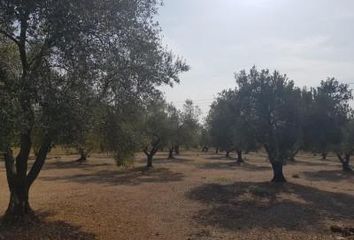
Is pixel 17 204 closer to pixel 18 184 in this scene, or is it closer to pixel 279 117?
pixel 18 184

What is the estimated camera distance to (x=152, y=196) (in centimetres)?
2792

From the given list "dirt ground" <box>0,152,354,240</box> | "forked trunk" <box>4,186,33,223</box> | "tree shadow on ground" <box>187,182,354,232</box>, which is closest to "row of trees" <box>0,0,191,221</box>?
"forked trunk" <box>4,186,33,223</box>

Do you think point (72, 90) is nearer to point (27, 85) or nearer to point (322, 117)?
point (27, 85)

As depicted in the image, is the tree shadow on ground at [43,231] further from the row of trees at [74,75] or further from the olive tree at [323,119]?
the olive tree at [323,119]

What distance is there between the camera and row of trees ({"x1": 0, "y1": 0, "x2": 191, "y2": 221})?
13.4m

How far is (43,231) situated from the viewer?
1694 cm

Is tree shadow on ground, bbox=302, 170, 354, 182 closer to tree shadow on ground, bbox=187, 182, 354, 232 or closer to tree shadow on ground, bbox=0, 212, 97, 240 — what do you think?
tree shadow on ground, bbox=187, 182, 354, 232

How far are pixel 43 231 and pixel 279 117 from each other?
21079 mm

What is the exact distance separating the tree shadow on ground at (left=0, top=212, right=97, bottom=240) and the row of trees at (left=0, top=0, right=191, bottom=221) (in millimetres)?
743

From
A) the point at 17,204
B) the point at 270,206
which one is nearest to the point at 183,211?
the point at 270,206

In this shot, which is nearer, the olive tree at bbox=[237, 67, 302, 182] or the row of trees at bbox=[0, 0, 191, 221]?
the row of trees at bbox=[0, 0, 191, 221]

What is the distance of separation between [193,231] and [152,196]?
991cm

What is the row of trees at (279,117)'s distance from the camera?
3372 cm

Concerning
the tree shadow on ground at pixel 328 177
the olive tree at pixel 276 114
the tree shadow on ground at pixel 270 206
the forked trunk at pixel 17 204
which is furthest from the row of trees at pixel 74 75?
the tree shadow on ground at pixel 328 177
